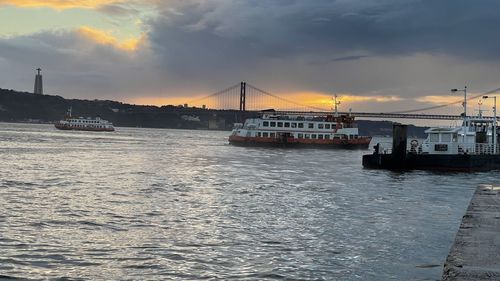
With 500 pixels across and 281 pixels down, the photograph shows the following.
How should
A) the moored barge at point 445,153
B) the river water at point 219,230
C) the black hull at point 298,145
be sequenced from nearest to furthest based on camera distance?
the river water at point 219,230 < the moored barge at point 445,153 < the black hull at point 298,145

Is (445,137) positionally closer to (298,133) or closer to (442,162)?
(442,162)

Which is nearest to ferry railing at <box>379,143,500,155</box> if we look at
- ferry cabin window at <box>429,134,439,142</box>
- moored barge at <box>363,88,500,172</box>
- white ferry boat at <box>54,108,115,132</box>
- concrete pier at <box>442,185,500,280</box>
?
moored barge at <box>363,88,500,172</box>

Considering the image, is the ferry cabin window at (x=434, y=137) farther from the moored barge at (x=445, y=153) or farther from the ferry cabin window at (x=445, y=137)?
the ferry cabin window at (x=445, y=137)

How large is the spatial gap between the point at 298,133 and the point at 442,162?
1842 inches

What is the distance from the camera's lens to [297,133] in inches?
3479

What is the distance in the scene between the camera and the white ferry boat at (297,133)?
87625mm

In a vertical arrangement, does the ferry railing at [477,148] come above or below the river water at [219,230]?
above

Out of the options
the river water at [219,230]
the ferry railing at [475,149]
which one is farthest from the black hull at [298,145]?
the river water at [219,230]

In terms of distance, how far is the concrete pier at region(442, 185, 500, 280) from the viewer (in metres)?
7.98

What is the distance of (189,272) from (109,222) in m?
6.03

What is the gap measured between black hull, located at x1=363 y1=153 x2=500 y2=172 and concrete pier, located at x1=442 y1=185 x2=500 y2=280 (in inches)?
1071

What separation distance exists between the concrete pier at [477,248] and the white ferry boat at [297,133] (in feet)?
234

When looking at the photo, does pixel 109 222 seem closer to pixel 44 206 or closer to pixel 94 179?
pixel 44 206

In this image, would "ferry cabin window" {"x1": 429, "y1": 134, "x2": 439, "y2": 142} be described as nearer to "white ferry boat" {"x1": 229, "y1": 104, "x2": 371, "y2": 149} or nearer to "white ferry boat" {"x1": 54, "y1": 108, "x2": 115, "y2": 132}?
"white ferry boat" {"x1": 229, "y1": 104, "x2": 371, "y2": 149}
